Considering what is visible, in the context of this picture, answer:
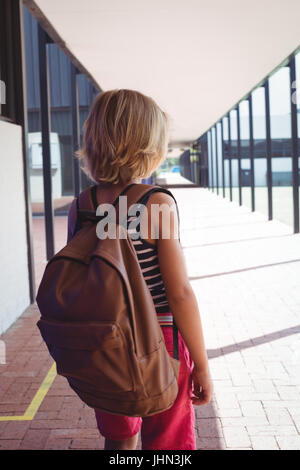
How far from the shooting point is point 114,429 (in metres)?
1.41

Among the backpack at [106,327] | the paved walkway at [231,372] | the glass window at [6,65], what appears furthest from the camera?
the glass window at [6,65]

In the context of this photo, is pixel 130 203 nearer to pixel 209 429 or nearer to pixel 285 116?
pixel 209 429

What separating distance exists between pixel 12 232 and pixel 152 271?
333 centimetres

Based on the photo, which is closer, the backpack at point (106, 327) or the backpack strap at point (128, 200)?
the backpack at point (106, 327)

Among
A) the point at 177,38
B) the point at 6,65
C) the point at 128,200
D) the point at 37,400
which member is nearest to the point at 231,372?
the point at 37,400

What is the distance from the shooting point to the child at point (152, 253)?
4.41 ft

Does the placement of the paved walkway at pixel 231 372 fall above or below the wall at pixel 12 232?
below

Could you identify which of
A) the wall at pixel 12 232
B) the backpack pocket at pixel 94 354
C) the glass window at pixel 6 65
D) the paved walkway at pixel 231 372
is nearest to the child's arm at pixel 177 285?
the backpack pocket at pixel 94 354

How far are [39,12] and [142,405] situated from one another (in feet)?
18.4

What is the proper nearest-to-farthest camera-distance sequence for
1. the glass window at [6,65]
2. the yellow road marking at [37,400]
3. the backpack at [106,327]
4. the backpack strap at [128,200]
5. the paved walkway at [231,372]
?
1. the backpack at [106,327]
2. the backpack strap at [128,200]
3. the paved walkway at [231,372]
4. the yellow road marking at [37,400]
5. the glass window at [6,65]

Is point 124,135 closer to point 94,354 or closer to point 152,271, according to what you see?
point 152,271

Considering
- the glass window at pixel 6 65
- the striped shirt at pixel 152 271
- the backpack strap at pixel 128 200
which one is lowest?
the striped shirt at pixel 152 271

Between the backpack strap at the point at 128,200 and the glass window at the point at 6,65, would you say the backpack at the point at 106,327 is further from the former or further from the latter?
the glass window at the point at 6,65

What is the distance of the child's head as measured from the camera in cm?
137
